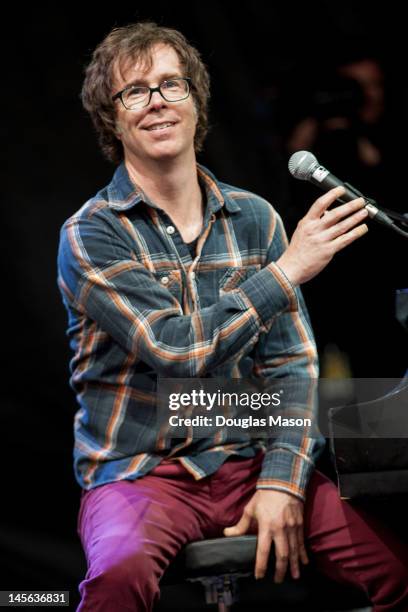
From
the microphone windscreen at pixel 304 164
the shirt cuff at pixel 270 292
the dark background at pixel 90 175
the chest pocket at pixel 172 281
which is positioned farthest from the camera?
the dark background at pixel 90 175

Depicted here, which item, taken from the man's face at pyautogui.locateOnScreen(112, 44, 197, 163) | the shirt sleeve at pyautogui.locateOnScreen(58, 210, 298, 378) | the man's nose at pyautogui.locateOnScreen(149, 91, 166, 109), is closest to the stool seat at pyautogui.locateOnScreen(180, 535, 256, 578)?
the shirt sleeve at pyautogui.locateOnScreen(58, 210, 298, 378)

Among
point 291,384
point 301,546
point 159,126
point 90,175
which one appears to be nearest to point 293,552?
point 301,546

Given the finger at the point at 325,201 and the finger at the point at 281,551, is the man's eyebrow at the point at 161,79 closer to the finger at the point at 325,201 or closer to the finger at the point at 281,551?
the finger at the point at 325,201

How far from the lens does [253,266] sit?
7.69 feet

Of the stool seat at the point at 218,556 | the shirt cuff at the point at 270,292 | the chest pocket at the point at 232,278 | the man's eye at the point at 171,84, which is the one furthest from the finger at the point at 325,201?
the stool seat at the point at 218,556

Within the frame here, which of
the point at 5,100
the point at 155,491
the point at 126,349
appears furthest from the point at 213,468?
the point at 5,100

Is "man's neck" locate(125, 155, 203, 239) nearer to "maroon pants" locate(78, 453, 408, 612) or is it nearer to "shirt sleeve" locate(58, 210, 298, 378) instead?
"shirt sleeve" locate(58, 210, 298, 378)

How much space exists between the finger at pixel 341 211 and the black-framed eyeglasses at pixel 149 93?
685 millimetres

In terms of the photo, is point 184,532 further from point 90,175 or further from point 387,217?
point 90,175

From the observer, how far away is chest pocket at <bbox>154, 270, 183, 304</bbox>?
7.37 feet

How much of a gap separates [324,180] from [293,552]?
91cm

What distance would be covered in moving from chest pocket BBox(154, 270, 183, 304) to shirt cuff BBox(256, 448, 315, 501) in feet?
1.53

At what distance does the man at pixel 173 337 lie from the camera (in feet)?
6.68

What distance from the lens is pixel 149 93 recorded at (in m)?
2.31
